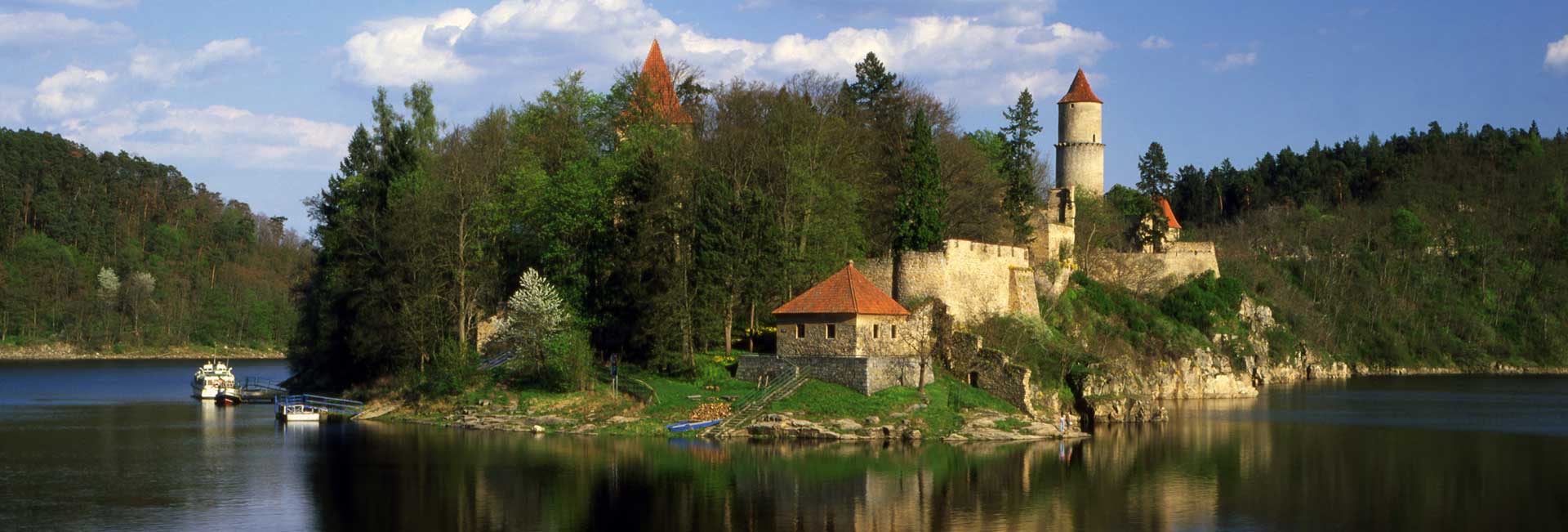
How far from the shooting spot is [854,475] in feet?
115

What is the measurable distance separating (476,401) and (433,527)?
63.4ft

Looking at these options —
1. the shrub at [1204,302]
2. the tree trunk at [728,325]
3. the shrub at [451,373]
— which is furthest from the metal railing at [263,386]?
the shrub at [1204,302]

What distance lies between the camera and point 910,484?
34031mm

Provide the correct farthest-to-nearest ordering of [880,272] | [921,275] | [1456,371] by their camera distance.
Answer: [1456,371]
[880,272]
[921,275]

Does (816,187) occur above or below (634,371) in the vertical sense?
above

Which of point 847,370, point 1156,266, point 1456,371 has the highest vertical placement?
point 1156,266

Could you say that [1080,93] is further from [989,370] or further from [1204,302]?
[989,370]

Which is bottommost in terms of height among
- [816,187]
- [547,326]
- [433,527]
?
[433,527]

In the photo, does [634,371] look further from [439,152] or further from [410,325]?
[439,152]

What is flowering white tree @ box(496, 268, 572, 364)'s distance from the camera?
46625 mm

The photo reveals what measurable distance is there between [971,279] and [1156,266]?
72.6 ft

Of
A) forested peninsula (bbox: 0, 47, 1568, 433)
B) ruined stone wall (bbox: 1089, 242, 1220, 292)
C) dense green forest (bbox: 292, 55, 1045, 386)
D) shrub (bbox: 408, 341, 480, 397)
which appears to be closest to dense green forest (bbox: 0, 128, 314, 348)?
forested peninsula (bbox: 0, 47, 1568, 433)

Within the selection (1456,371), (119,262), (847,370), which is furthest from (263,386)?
(1456,371)

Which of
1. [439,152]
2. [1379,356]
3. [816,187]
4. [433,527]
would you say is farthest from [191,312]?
[433,527]
